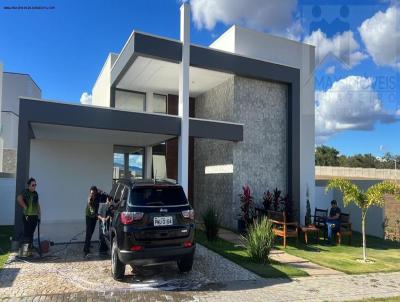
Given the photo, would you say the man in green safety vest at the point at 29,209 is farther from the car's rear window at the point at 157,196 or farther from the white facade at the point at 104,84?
the white facade at the point at 104,84

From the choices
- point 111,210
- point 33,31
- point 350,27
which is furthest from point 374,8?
point 33,31

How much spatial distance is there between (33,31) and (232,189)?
9.59 m

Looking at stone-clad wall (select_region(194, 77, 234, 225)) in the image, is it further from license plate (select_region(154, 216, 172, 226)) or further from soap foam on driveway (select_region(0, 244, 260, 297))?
license plate (select_region(154, 216, 172, 226))

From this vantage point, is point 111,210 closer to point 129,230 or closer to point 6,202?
point 129,230

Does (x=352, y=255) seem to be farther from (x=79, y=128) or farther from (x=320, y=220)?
(x=79, y=128)

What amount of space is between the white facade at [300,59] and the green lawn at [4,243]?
10029 millimetres

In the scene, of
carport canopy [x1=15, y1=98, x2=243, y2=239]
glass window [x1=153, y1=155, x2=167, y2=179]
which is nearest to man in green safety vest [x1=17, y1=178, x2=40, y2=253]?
carport canopy [x1=15, y1=98, x2=243, y2=239]

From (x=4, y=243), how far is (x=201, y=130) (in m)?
6.69

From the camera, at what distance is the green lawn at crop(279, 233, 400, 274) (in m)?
8.34

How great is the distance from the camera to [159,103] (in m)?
16.8

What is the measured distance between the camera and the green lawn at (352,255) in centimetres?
834

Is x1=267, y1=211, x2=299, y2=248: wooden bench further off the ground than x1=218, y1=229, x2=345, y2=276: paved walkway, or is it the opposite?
x1=267, y1=211, x2=299, y2=248: wooden bench

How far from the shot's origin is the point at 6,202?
46.1 feet

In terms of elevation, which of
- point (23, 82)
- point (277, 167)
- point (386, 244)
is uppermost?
point (23, 82)
